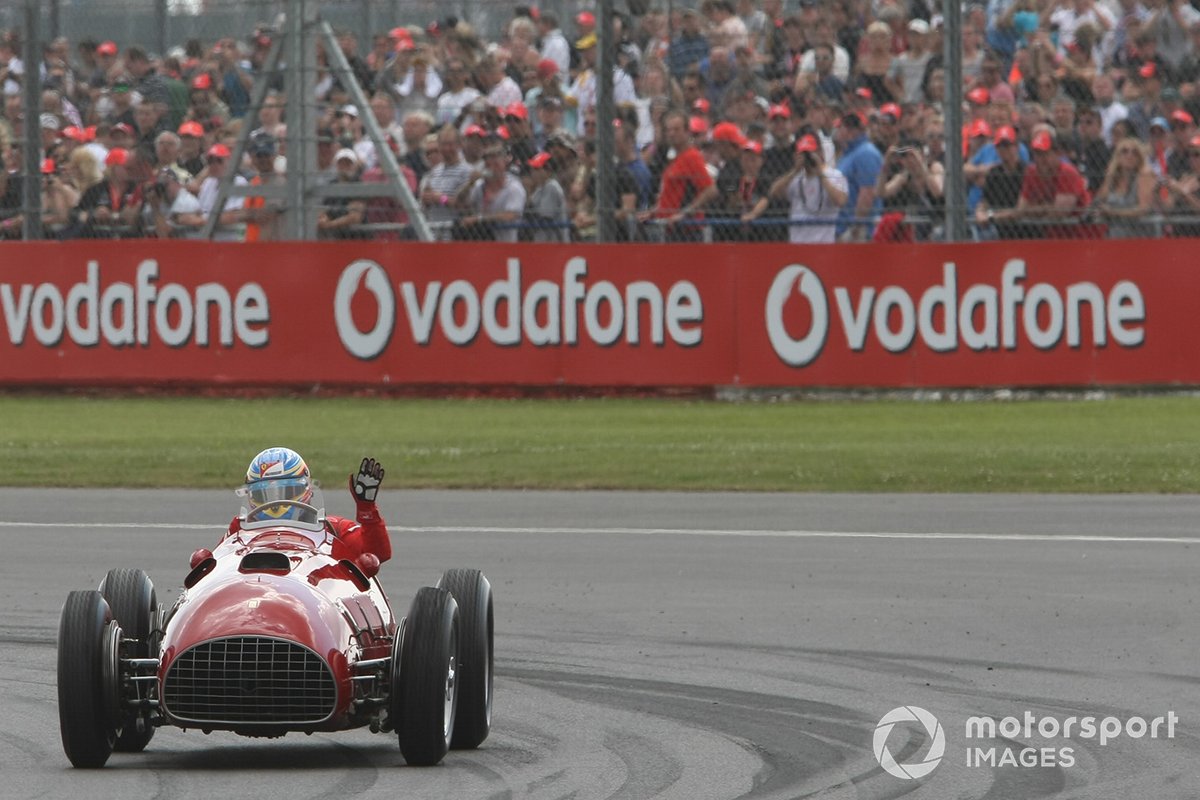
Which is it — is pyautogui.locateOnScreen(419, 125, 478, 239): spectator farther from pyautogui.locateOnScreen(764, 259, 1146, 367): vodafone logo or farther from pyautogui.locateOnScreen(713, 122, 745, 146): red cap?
pyautogui.locateOnScreen(764, 259, 1146, 367): vodafone logo

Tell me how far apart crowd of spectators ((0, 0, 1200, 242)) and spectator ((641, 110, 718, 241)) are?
2 centimetres

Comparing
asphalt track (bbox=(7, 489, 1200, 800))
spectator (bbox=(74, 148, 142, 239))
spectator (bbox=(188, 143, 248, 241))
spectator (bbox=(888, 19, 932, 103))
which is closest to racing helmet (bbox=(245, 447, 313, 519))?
asphalt track (bbox=(7, 489, 1200, 800))

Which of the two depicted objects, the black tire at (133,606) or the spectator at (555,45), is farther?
the spectator at (555,45)

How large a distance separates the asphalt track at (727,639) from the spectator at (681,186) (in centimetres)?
498

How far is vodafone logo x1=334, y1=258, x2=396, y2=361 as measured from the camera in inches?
723

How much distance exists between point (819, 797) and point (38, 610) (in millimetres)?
4569

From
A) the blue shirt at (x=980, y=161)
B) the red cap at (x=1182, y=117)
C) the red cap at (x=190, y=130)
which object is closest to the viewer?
the red cap at (x=1182, y=117)

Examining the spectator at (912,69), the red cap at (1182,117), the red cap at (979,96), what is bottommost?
the red cap at (1182,117)

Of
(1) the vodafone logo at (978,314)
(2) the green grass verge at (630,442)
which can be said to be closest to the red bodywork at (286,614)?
(2) the green grass verge at (630,442)

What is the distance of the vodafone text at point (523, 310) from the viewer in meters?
18.0

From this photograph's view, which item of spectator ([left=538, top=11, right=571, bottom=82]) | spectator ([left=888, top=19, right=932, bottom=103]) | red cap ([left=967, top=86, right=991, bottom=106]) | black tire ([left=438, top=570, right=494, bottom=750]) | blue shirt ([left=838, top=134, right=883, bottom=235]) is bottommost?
black tire ([left=438, top=570, right=494, bottom=750])

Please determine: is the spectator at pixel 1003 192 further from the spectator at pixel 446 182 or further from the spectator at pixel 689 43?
the spectator at pixel 446 182

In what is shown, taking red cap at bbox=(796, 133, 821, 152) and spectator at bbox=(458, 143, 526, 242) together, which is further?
spectator at bbox=(458, 143, 526, 242)

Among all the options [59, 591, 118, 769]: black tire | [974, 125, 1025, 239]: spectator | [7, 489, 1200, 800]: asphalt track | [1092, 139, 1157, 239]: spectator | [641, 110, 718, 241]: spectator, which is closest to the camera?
[59, 591, 118, 769]: black tire
